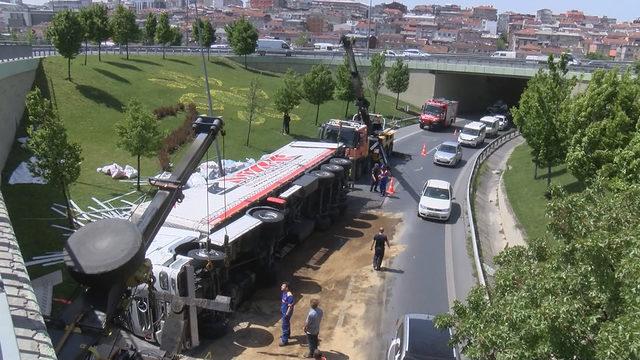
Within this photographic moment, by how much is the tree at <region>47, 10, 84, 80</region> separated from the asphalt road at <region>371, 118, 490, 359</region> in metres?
18.3

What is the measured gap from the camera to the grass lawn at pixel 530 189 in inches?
853

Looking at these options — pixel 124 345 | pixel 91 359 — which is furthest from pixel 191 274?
pixel 91 359

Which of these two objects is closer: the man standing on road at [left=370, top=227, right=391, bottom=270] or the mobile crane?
the man standing on road at [left=370, top=227, right=391, bottom=270]

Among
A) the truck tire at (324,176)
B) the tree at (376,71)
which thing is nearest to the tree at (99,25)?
the tree at (376,71)

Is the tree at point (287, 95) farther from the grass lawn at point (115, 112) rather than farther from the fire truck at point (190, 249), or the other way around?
the fire truck at point (190, 249)

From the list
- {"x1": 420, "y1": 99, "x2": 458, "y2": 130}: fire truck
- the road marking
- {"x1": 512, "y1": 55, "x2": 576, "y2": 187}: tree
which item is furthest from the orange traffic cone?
{"x1": 420, "y1": 99, "x2": 458, "y2": 130}: fire truck

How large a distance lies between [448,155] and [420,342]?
20.9 m

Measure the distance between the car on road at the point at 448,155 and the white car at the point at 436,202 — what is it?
26.1 feet

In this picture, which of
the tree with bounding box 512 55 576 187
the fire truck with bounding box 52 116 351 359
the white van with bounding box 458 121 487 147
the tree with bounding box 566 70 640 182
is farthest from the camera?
the white van with bounding box 458 121 487 147

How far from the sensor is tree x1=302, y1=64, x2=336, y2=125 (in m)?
36.2

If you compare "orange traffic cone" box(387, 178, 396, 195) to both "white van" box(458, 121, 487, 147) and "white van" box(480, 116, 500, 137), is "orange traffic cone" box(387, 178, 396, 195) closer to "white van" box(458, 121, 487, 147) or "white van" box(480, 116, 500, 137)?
"white van" box(458, 121, 487, 147)

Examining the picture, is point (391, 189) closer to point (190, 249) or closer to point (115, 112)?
point (190, 249)

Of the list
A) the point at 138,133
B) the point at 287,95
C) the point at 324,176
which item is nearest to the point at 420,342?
the point at 324,176

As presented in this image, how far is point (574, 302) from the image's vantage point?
6316mm
